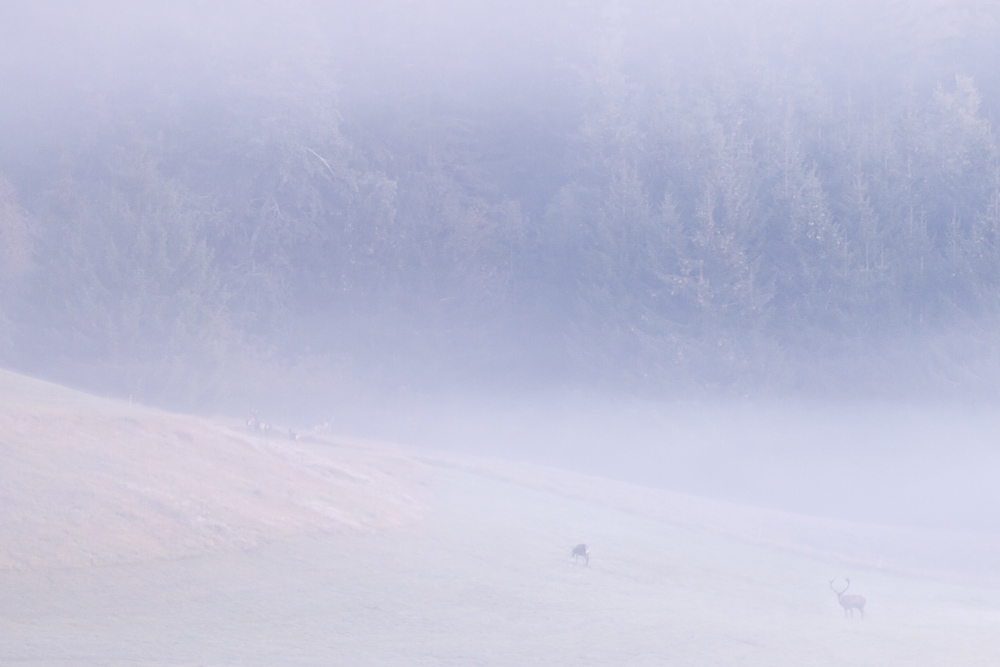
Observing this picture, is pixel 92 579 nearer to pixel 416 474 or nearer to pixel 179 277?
pixel 416 474

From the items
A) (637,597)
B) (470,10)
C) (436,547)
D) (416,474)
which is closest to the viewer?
(637,597)

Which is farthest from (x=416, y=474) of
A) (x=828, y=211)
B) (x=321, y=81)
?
(x=321, y=81)

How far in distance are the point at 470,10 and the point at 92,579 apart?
50.5 m

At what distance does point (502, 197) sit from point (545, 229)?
4.47 m

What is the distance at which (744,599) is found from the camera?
13.4 m

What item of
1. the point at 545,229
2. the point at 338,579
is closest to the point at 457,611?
the point at 338,579

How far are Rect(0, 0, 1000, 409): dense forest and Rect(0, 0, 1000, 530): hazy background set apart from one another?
0.15 m

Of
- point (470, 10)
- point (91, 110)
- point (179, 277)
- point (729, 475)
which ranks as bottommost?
point (729, 475)

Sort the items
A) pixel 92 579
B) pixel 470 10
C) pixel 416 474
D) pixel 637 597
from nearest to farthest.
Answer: pixel 92 579 → pixel 637 597 → pixel 416 474 → pixel 470 10

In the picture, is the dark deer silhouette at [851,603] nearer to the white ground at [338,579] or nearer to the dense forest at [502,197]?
the white ground at [338,579]

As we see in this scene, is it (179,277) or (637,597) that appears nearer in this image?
(637,597)

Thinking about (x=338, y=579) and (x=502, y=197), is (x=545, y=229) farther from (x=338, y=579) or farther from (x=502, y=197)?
(x=338, y=579)

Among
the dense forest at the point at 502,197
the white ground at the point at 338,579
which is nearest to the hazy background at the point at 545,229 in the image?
the dense forest at the point at 502,197

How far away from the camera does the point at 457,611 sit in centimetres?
1009
